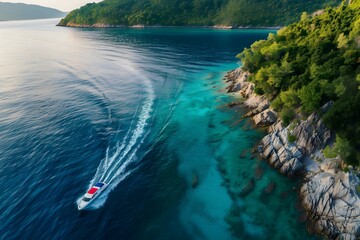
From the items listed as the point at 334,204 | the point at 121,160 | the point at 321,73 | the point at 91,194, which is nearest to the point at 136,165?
the point at 121,160

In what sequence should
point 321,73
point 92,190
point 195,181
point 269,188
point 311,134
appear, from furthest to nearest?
point 321,73
point 311,134
point 195,181
point 269,188
point 92,190

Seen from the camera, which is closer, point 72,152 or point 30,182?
point 30,182

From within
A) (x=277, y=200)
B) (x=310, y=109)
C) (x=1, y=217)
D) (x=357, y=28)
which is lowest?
(x=1, y=217)

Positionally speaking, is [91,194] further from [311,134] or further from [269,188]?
[311,134]

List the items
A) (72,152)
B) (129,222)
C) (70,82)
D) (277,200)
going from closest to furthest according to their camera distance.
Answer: (129,222), (277,200), (72,152), (70,82)

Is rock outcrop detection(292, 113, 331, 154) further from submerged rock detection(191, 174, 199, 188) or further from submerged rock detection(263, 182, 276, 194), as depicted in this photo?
submerged rock detection(191, 174, 199, 188)

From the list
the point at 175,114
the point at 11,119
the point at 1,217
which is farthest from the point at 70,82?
the point at 1,217

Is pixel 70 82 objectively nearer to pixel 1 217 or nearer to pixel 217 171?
pixel 1 217

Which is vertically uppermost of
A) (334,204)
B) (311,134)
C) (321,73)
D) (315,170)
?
(321,73)
